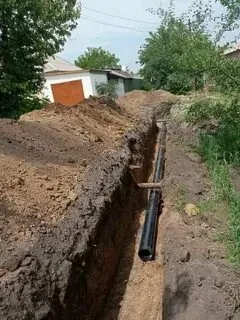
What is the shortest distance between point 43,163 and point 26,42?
25.2 ft

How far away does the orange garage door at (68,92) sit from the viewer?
94.1ft

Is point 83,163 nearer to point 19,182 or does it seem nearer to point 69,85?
point 19,182

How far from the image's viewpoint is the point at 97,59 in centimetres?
6141

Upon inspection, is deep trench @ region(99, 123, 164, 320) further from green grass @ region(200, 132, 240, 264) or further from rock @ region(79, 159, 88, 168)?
rock @ region(79, 159, 88, 168)

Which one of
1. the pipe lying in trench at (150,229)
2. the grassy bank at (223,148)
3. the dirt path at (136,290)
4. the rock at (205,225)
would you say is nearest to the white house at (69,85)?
the grassy bank at (223,148)

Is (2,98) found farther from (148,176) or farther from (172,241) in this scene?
(172,241)

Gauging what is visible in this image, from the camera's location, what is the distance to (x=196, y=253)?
4.95 meters

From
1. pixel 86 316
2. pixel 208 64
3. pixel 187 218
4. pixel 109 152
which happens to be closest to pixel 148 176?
pixel 109 152

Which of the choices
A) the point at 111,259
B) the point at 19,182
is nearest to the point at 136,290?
the point at 111,259

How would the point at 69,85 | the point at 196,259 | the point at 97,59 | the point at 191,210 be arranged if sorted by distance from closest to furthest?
the point at 196,259 → the point at 191,210 → the point at 69,85 → the point at 97,59

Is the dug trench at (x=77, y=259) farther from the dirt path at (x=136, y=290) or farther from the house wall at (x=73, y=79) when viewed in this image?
the house wall at (x=73, y=79)

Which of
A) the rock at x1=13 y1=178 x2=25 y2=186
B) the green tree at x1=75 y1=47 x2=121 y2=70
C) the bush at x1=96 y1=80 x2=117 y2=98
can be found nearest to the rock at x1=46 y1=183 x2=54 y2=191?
the rock at x1=13 y1=178 x2=25 y2=186

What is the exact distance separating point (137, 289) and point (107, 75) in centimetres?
3175

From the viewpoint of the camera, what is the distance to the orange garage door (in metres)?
28.7
